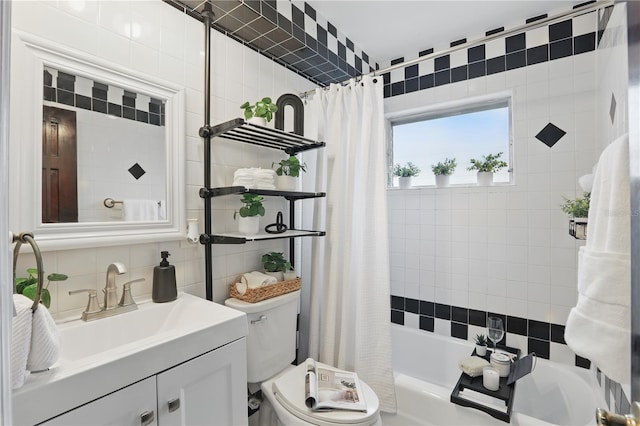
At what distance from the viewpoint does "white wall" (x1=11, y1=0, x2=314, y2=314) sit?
1.08 metres

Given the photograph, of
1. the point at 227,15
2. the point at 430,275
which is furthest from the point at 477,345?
the point at 227,15

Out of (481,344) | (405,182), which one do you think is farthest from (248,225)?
(481,344)

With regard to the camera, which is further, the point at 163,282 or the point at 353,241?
the point at 353,241

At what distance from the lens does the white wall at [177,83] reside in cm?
108

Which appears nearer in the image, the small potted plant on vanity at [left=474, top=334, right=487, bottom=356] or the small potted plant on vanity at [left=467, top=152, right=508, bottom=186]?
the small potted plant on vanity at [left=474, top=334, right=487, bottom=356]

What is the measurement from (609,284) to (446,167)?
1.70 meters

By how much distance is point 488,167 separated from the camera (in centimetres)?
211

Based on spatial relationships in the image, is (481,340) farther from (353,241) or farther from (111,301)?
(111,301)

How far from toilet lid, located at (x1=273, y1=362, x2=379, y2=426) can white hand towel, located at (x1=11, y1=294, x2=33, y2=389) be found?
0.91 m

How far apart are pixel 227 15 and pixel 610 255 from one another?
1711mm

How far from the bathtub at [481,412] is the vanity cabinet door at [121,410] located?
48.2 inches

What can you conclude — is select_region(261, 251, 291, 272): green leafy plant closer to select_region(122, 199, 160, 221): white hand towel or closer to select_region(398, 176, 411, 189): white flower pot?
select_region(122, 199, 160, 221): white hand towel

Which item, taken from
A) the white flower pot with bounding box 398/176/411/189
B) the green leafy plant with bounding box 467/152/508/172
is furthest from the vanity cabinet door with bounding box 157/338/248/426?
the green leafy plant with bounding box 467/152/508/172

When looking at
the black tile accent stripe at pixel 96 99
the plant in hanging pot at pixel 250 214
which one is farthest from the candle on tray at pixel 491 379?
the black tile accent stripe at pixel 96 99
